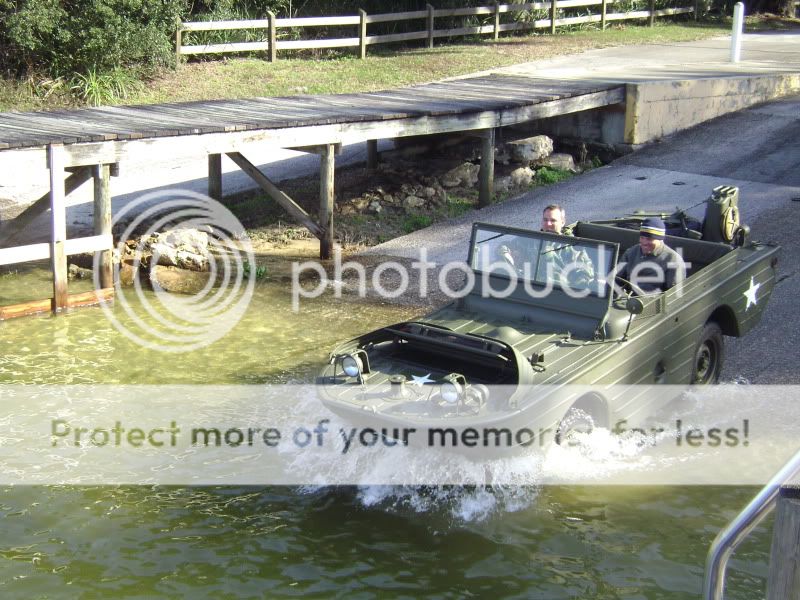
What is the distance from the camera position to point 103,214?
12.0 m

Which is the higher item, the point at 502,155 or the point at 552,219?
the point at 552,219

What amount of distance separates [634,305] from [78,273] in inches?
313

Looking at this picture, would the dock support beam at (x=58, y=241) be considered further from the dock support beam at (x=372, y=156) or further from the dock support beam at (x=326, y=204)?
the dock support beam at (x=372, y=156)

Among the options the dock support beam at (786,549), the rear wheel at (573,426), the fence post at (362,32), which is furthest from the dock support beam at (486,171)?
the dock support beam at (786,549)

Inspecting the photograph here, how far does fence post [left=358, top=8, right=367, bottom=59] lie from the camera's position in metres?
22.5

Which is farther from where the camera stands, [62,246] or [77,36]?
[77,36]

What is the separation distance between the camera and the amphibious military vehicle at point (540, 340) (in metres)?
7.18

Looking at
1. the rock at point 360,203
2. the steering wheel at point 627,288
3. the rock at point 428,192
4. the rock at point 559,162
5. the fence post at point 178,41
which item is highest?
the fence post at point 178,41

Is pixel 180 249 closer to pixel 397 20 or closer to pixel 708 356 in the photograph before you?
pixel 708 356

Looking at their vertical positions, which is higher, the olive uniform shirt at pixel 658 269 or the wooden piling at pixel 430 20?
the wooden piling at pixel 430 20

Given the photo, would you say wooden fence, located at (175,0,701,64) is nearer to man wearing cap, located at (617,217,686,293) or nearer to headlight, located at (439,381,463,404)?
man wearing cap, located at (617,217,686,293)

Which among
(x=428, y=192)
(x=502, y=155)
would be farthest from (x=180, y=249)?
(x=502, y=155)

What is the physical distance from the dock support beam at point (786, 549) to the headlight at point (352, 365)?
12.6 feet

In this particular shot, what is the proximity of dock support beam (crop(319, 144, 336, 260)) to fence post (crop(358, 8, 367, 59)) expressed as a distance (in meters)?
9.75
